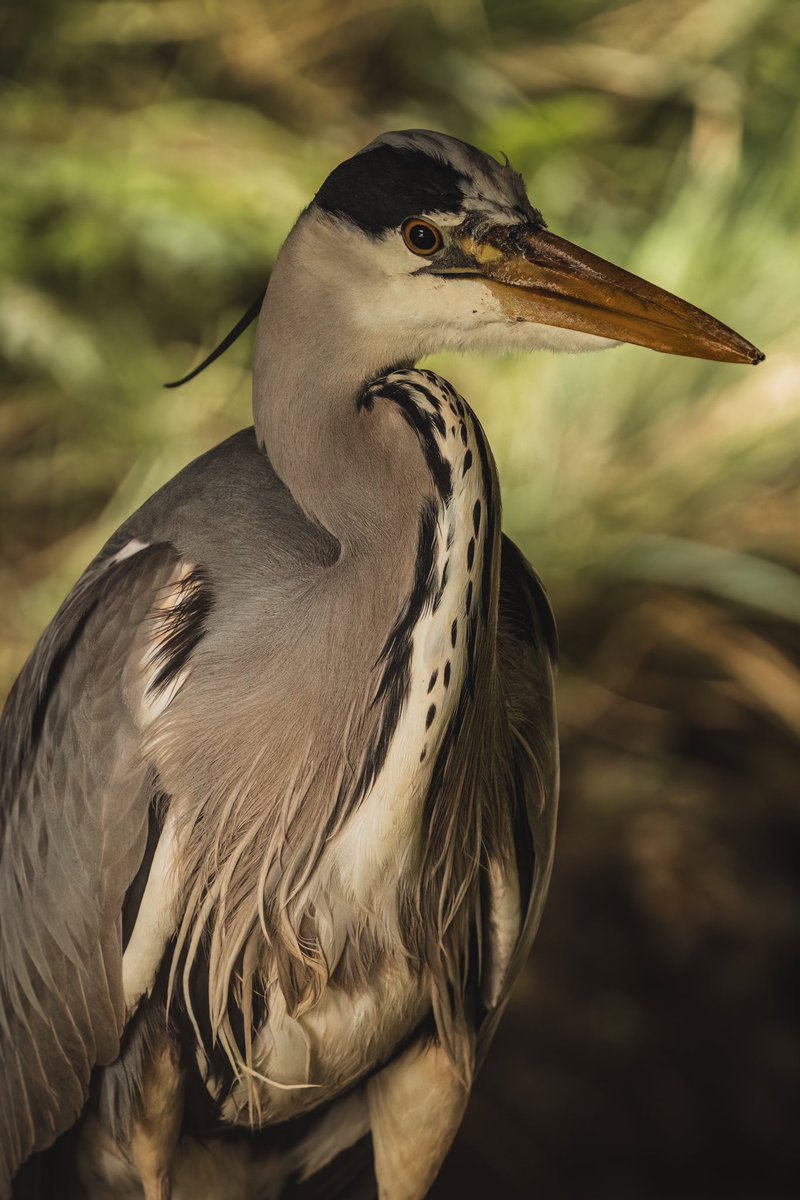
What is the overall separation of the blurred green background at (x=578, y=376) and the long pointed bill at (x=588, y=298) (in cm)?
123

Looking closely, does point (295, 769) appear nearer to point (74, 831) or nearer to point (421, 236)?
point (74, 831)

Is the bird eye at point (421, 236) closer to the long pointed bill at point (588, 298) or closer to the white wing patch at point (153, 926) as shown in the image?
the long pointed bill at point (588, 298)

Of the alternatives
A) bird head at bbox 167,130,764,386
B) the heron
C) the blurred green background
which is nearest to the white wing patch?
the heron

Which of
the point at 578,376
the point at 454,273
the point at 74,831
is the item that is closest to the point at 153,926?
the point at 74,831

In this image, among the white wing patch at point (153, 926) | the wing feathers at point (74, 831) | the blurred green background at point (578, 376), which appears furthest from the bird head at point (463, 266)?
the blurred green background at point (578, 376)

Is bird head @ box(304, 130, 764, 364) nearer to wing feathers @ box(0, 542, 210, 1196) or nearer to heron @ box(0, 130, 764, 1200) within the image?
heron @ box(0, 130, 764, 1200)

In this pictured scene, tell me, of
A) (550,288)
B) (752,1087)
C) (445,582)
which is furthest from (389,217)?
(752,1087)

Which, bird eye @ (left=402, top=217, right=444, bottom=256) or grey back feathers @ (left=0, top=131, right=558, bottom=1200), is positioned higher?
bird eye @ (left=402, top=217, right=444, bottom=256)

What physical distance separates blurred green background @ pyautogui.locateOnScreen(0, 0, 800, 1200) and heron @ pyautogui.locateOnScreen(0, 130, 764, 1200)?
37.0 inches

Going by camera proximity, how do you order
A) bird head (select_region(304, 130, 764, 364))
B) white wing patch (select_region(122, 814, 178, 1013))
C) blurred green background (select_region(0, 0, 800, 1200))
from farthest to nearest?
blurred green background (select_region(0, 0, 800, 1200)), white wing patch (select_region(122, 814, 178, 1013)), bird head (select_region(304, 130, 764, 364))

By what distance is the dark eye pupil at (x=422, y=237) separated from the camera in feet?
2.71

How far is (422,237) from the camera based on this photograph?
826 mm

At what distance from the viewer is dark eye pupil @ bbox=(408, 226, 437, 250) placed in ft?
2.71

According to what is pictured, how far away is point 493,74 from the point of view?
218cm
